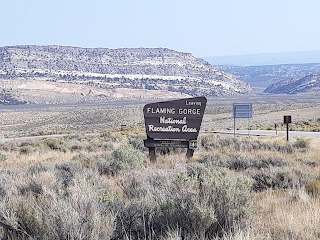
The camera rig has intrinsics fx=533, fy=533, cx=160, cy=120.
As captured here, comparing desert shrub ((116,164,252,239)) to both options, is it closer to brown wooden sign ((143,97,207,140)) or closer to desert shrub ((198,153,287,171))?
desert shrub ((198,153,287,171))

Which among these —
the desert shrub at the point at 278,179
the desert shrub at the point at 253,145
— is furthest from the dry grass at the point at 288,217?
the desert shrub at the point at 253,145

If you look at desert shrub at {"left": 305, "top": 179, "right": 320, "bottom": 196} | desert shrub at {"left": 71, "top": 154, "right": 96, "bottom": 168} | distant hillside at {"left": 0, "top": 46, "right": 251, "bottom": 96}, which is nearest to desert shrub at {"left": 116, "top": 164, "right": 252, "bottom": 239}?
desert shrub at {"left": 305, "top": 179, "right": 320, "bottom": 196}

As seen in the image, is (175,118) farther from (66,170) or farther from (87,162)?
(66,170)

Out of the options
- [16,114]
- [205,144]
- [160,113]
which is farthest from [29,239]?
[16,114]

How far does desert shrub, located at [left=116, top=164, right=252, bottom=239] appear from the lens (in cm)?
610

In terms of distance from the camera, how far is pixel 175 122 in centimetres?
1622

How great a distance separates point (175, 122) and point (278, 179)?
608 centimetres

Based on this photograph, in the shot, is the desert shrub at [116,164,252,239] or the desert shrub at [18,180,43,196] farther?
the desert shrub at [18,180,43,196]

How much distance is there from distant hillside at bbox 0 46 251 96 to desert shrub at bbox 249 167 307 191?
141975mm

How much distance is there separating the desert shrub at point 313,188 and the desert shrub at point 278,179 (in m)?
0.39

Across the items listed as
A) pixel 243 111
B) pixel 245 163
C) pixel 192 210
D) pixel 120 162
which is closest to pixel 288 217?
pixel 192 210

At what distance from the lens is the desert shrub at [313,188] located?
8.74 m

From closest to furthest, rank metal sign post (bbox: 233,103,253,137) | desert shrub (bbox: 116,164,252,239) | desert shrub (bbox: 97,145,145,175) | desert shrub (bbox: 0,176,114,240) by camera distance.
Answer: desert shrub (bbox: 0,176,114,240) → desert shrub (bbox: 116,164,252,239) → desert shrub (bbox: 97,145,145,175) → metal sign post (bbox: 233,103,253,137)

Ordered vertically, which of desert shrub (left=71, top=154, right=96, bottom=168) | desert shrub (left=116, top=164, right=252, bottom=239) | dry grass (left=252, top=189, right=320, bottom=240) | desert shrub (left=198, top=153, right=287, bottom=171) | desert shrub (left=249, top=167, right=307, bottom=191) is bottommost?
desert shrub (left=71, top=154, right=96, bottom=168)
